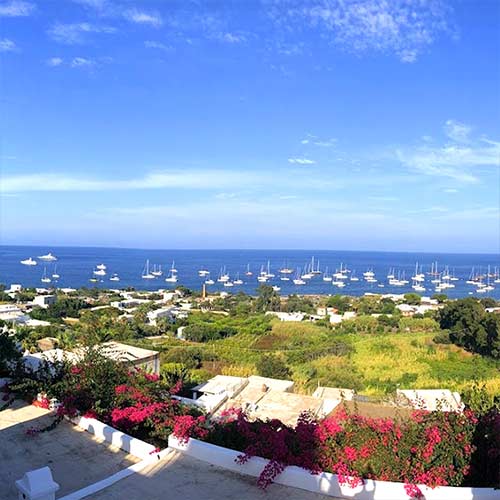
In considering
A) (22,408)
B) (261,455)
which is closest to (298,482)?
(261,455)

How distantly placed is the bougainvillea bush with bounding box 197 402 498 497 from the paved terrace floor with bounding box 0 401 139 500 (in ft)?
4.74

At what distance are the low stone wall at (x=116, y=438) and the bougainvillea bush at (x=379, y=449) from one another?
1056 millimetres

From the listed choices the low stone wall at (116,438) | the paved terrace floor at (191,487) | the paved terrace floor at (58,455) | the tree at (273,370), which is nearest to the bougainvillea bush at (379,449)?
the paved terrace floor at (191,487)

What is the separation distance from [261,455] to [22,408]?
150 inches

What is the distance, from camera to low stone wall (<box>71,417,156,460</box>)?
5.15 metres

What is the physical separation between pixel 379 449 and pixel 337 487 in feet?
1.64

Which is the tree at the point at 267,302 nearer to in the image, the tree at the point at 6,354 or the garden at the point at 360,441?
the tree at the point at 6,354

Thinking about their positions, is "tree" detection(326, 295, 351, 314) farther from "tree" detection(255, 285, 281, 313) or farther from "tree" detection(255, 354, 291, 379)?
"tree" detection(255, 354, 291, 379)

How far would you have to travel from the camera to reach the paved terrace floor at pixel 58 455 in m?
4.73

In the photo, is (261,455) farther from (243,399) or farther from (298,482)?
(243,399)

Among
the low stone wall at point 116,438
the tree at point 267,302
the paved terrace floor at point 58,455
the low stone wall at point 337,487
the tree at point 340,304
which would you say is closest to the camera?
the low stone wall at point 337,487

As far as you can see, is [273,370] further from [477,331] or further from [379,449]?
[379,449]

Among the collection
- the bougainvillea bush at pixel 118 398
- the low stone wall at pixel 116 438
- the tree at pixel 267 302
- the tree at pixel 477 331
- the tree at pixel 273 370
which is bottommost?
the tree at pixel 267 302

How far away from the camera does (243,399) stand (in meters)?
12.3
